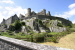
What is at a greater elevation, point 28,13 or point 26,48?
point 28,13

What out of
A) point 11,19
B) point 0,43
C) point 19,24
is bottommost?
point 0,43

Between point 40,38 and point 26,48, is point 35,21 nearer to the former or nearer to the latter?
point 40,38

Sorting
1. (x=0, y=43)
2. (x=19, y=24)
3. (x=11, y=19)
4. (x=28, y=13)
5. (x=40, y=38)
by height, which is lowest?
(x=40, y=38)

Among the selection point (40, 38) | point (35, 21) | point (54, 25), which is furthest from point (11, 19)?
point (40, 38)

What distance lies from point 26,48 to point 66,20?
178 ft

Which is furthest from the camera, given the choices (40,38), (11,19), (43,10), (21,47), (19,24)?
(43,10)

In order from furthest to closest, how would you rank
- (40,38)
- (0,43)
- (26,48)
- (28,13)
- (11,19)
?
(28,13) < (11,19) < (40,38) < (0,43) < (26,48)

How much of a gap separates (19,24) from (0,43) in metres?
36.3

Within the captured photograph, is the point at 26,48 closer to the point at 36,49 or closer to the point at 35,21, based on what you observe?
the point at 36,49

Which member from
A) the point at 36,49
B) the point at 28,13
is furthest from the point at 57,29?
the point at 36,49

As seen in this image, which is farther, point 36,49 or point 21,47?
point 21,47

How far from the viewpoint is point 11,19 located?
51500mm

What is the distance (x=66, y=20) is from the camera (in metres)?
53.3

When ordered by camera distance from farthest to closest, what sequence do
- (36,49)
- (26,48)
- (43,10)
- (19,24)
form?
(43,10)
(19,24)
(26,48)
(36,49)
